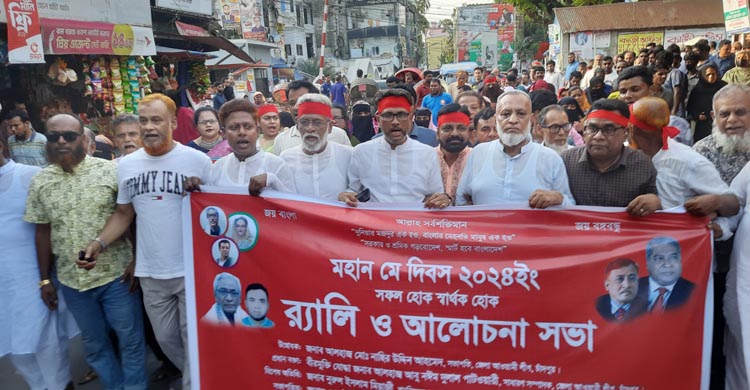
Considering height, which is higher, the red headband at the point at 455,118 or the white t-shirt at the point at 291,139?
the red headband at the point at 455,118

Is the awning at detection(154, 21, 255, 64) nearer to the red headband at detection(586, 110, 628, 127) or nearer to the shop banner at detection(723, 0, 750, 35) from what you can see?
the shop banner at detection(723, 0, 750, 35)

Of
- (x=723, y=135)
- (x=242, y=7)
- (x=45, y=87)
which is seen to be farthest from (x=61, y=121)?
(x=242, y=7)

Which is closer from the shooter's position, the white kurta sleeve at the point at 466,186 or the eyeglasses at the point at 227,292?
the eyeglasses at the point at 227,292

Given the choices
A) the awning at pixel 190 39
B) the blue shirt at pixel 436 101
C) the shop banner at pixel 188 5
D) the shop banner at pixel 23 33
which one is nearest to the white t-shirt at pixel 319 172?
the blue shirt at pixel 436 101

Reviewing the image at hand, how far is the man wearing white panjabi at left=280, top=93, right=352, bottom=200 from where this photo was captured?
374 centimetres

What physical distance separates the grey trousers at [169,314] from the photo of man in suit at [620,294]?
2466mm

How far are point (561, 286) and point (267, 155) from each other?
1.94 m

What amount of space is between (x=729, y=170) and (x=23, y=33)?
8.52 metres

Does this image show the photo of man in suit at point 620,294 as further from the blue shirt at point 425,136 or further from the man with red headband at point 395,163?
the blue shirt at point 425,136

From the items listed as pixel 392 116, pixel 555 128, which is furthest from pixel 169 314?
pixel 555 128

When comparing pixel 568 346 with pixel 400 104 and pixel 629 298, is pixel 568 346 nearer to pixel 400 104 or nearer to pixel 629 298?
pixel 629 298

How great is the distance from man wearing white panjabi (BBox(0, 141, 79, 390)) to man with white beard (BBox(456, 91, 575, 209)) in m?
2.86

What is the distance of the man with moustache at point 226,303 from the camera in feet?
10.7

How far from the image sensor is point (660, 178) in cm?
316
